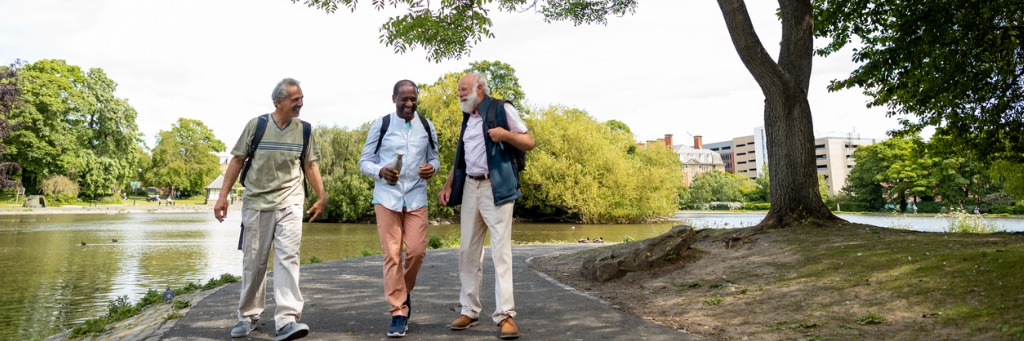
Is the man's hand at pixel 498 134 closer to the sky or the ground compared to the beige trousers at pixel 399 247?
closer to the sky

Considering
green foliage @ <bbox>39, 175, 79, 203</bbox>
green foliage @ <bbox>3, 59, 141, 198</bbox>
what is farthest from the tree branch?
green foliage @ <bbox>39, 175, 79, 203</bbox>

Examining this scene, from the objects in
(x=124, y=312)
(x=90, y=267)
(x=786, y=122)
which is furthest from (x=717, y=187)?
(x=124, y=312)

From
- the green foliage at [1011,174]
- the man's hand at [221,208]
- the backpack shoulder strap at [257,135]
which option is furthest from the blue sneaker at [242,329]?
the green foliage at [1011,174]

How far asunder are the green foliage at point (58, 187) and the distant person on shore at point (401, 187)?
58.3 meters

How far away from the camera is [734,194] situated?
260 feet

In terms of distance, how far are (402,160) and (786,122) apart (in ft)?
21.1

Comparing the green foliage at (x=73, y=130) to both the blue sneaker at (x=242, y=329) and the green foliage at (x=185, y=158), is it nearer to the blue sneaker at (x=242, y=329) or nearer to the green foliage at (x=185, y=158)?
the green foliage at (x=185, y=158)

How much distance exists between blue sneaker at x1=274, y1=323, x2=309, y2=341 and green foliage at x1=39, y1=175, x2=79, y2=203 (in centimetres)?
5840

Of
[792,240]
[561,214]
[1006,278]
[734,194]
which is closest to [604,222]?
[561,214]

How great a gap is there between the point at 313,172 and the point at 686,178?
109112 mm

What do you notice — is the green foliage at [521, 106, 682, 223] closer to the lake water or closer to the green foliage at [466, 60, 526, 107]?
the green foliage at [466, 60, 526, 107]

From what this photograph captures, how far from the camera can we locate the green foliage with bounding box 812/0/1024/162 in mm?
9117

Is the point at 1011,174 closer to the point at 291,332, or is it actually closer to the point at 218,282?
the point at 291,332

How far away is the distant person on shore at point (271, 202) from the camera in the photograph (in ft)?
13.7
